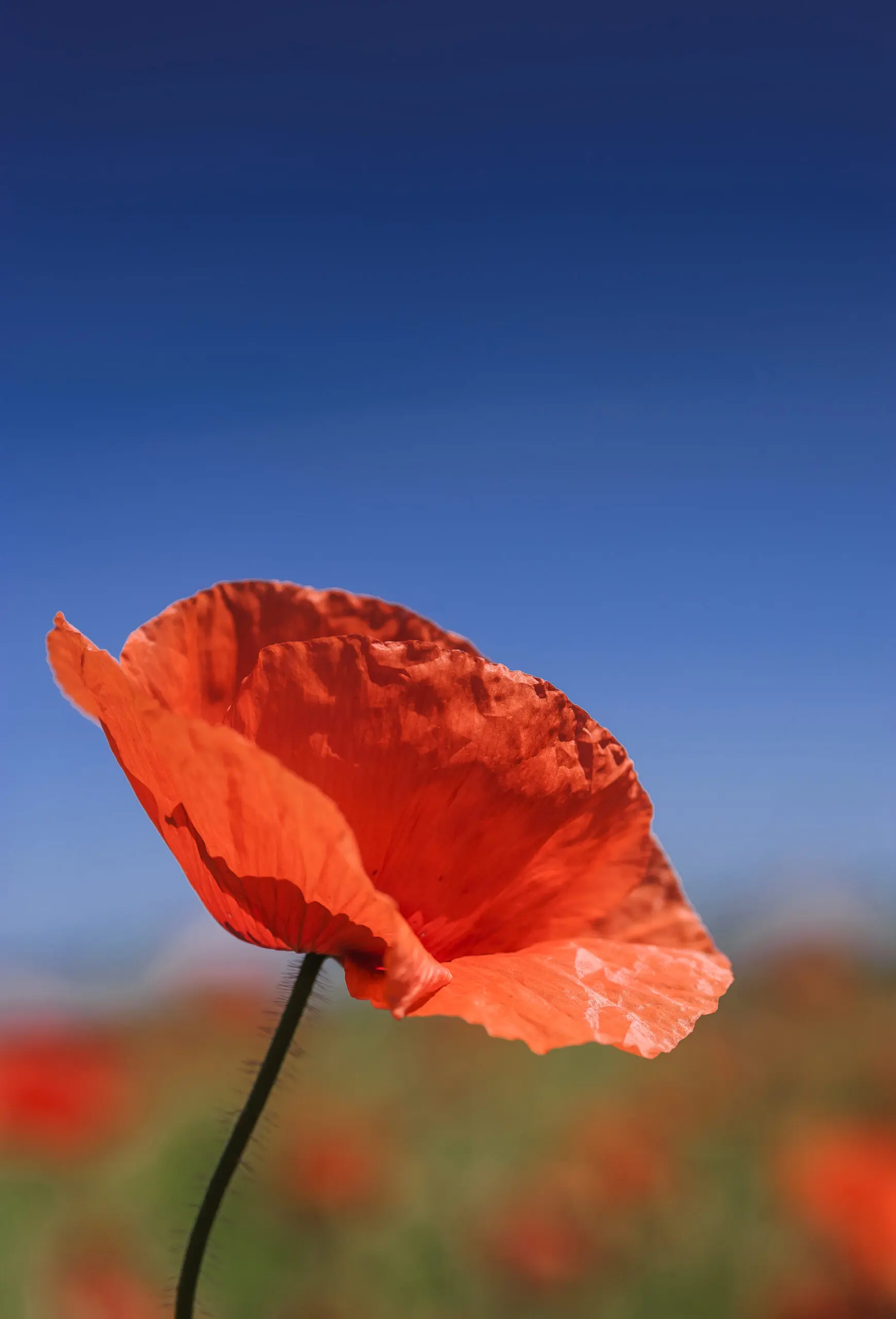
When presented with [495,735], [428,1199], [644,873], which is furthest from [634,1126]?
[495,735]

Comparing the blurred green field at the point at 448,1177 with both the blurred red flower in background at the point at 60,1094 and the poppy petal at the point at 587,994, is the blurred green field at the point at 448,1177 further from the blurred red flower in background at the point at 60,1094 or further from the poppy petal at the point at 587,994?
the poppy petal at the point at 587,994

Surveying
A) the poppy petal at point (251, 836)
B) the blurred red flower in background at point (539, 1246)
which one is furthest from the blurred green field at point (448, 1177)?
the poppy petal at point (251, 836)

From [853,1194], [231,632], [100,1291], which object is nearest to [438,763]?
[231,632]

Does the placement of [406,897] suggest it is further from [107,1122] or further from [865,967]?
[865,967]

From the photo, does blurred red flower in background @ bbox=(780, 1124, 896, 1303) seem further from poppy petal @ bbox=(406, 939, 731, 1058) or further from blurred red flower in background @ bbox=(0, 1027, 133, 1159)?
poppy petal @ bbox=(406, 939, 731, 1058)

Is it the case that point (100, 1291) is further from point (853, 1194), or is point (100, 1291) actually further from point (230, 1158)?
point (230, 1158)

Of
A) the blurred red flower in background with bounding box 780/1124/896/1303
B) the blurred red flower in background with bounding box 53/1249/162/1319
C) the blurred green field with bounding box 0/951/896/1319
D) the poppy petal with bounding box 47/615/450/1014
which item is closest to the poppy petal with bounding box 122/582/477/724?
the poppy petal with bounding box 47/615/450/1014
